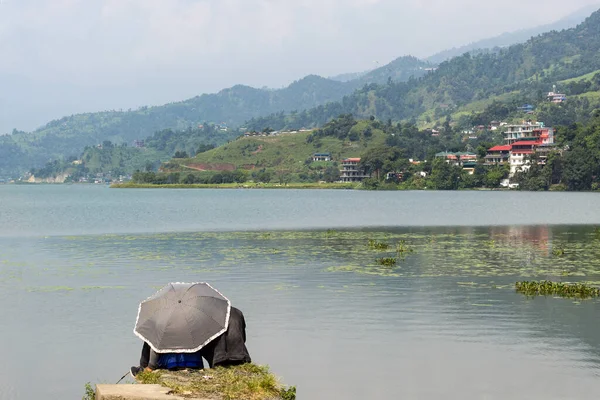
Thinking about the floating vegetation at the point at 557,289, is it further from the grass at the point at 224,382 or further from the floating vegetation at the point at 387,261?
the grass at the point at 224,382

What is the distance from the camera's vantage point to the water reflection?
2183cm

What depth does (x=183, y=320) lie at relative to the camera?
57.3 ft

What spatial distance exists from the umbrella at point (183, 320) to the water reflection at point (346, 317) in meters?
4.10

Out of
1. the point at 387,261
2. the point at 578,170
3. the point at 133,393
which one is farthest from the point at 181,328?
the point at 578,170

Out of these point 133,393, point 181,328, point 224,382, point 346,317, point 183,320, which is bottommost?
point 346,317

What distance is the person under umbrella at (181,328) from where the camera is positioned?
17297mm

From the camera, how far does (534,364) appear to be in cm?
2284

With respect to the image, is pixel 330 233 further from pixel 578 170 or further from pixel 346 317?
pixel 578 170

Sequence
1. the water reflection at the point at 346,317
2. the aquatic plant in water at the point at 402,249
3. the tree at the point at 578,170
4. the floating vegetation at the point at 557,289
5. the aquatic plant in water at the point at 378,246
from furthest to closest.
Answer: the tree at the point at 578,170 < the aquatic plant in water at the point at 378,246 < the aquatic plant in water at the point at 402,249 < the floating vegetation at the point at 557,289 < the water reflection at the point at 346,317

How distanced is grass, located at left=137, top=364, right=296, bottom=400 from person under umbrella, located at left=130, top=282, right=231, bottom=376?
1.41 ft

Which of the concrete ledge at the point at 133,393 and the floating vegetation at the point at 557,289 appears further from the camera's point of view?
the floating vegetation at the point at 557,289

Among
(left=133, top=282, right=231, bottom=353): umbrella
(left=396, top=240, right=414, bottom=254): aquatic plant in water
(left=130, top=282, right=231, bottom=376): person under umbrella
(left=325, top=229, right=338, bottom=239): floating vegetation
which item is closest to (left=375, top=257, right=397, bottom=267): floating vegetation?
(left=396, top=240, right=414, bottom=254): aquatic plant in water

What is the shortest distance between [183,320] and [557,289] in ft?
69.5

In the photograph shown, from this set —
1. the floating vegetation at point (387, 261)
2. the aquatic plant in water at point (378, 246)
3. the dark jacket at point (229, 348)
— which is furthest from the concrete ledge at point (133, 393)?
the aquatic plant in water at point (378, 246)
